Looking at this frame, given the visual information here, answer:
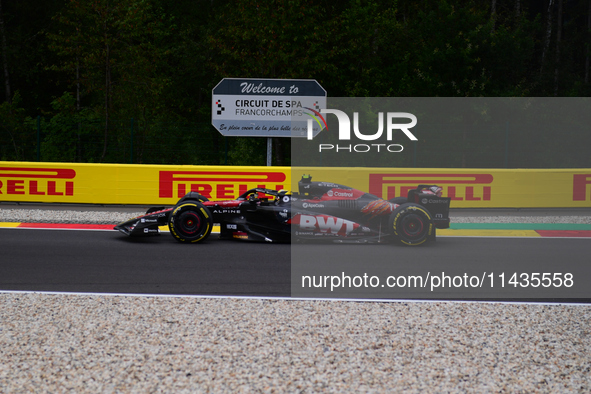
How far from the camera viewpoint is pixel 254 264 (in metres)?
8.65

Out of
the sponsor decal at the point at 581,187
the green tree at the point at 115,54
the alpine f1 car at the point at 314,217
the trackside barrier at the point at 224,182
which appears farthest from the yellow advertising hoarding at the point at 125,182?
the green tree at the point at 115,54

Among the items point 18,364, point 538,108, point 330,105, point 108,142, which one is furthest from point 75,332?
point 538,108

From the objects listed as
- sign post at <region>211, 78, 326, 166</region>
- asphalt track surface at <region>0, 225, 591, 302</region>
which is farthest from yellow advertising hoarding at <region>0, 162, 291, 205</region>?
sign post at <region>211, 78, 326, 166</region>

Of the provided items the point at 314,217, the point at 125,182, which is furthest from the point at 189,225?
the point at 125,182

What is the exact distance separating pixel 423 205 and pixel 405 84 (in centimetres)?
1539

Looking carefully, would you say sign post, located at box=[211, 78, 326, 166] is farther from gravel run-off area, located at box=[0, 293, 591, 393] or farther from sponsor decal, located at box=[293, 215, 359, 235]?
gravel run-off area, located at box=[0, 293, 591, 393]

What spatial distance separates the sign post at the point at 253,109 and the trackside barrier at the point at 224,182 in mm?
3452

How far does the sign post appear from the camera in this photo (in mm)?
17719

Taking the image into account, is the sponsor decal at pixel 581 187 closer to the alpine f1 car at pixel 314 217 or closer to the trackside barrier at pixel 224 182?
the trackside barrier at pixel 224 182

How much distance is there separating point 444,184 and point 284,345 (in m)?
9.90

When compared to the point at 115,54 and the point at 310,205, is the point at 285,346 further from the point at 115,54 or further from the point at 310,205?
the point at 115,54

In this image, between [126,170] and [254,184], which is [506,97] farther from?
[126,170]

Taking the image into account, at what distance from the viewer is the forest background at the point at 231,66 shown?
20078 millimetres

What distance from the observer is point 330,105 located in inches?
945
